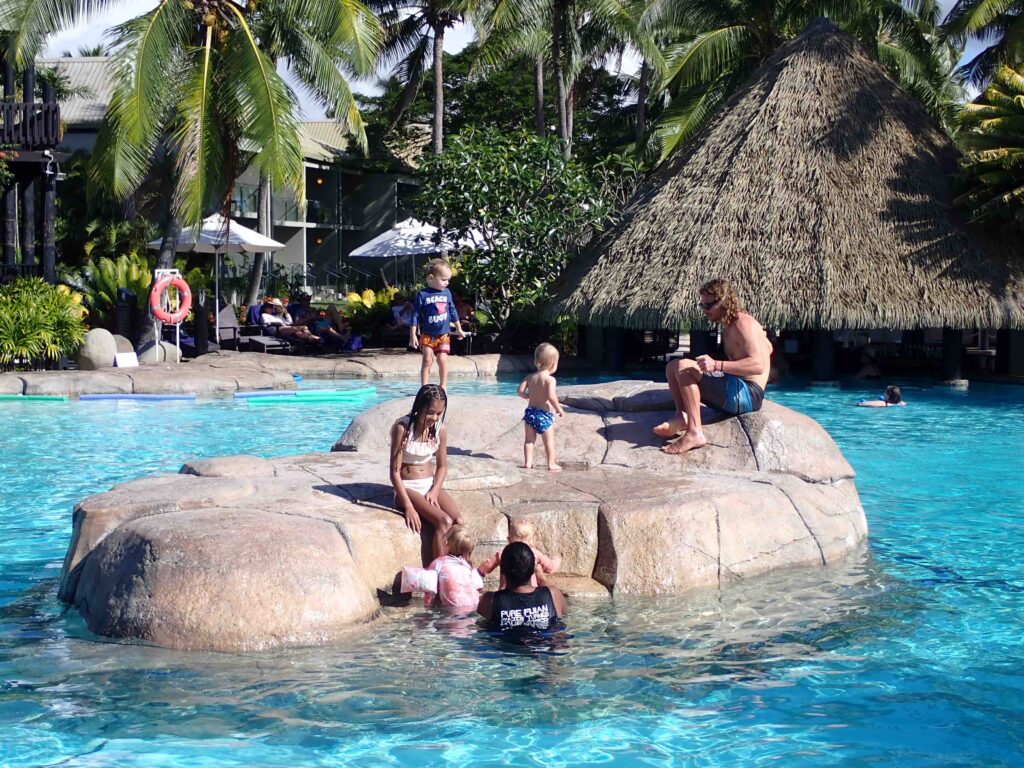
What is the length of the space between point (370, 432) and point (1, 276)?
1273 centimetres

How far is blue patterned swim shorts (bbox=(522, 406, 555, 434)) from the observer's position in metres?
8.26

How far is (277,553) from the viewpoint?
6.09 metres

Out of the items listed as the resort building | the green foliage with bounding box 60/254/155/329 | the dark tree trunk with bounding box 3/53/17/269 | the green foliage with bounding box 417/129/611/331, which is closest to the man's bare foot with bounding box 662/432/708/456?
the green foliage with bounding box 417/129/611/331

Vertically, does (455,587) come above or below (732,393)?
below

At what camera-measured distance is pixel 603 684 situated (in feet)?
18.6

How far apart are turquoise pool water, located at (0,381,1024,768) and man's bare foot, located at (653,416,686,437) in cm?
161

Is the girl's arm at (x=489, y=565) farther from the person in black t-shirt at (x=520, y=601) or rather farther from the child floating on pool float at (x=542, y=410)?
the child floating on pool float at (x=542, y=410)

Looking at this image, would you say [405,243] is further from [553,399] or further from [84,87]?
[553,399]

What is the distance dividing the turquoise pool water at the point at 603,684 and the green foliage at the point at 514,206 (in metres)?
13.4

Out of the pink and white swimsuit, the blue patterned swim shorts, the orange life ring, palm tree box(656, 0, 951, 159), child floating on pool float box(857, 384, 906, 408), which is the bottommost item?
the pink and white swimsuit

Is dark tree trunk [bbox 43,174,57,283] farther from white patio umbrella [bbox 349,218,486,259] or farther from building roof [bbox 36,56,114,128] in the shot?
building roof [bbox 36,56,114,128]

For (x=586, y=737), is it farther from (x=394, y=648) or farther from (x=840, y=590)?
(x=840, y=590)

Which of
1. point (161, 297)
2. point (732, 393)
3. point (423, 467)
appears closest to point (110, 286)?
point (161, 297)

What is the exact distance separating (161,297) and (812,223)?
1023cm
